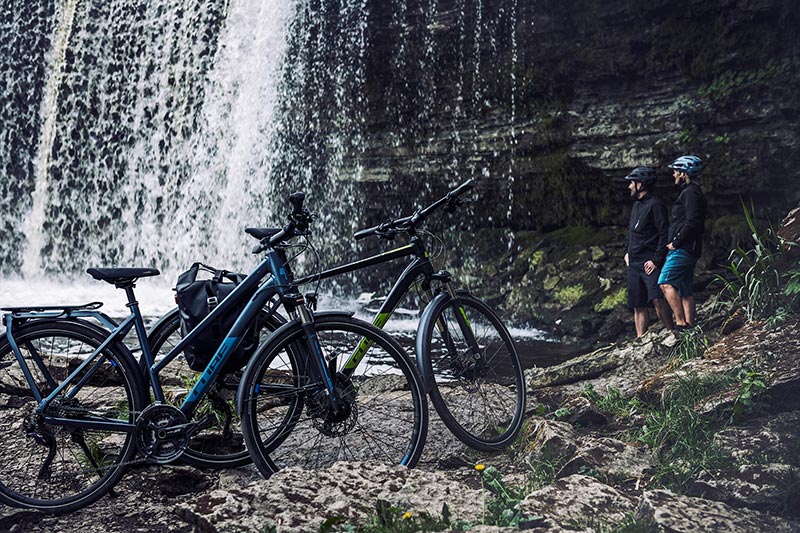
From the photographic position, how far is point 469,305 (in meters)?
4.12

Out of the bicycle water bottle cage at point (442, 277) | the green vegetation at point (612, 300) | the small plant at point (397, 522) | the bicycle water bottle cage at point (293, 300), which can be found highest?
the bicycle water bottle cage at point (293, 300)

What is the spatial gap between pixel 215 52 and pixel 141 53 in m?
1.76

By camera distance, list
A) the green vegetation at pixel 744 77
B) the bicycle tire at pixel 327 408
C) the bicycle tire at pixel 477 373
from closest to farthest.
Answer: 1. the bicycle tire at pixel 327 408
2. the bicycle tire at pixel 477 373
3. the green vegetation at pixel 744 77

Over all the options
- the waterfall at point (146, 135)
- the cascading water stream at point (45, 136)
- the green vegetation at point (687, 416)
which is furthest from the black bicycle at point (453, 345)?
the cascading water stream at point (45, 136)

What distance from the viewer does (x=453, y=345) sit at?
4.11 meters

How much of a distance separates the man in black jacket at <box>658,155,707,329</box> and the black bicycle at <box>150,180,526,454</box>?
333 centimetres

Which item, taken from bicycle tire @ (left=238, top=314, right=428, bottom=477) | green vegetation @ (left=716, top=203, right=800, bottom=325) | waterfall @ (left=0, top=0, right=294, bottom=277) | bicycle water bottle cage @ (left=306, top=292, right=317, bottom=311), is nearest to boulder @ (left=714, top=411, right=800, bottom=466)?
green vegetation @ (left=716, top=203, right=800, bottom=325)

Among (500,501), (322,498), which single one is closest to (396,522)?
(322,498)

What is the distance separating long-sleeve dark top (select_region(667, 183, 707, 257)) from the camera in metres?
6.89

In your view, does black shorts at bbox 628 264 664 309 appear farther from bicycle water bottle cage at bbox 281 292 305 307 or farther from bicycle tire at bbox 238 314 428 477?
bicycle water bottle cage at bbox 281 292 305 307

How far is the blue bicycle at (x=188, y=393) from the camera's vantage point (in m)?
3.59

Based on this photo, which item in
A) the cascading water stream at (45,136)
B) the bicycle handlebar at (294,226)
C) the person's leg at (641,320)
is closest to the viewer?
the bicycle handlebar at (294,226)

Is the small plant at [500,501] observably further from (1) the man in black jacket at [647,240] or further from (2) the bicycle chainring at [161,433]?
(1) the man in black jacket at [647,240]

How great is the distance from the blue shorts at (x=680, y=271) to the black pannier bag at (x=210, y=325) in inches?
182
